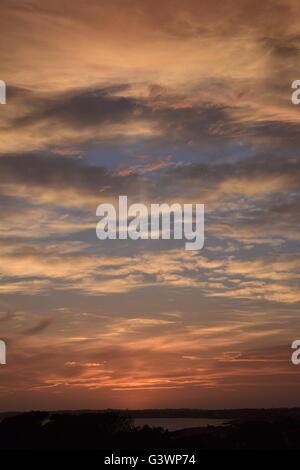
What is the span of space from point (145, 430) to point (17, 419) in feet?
34.5

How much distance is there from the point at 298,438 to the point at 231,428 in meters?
6.02

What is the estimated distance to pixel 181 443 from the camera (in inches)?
1900
